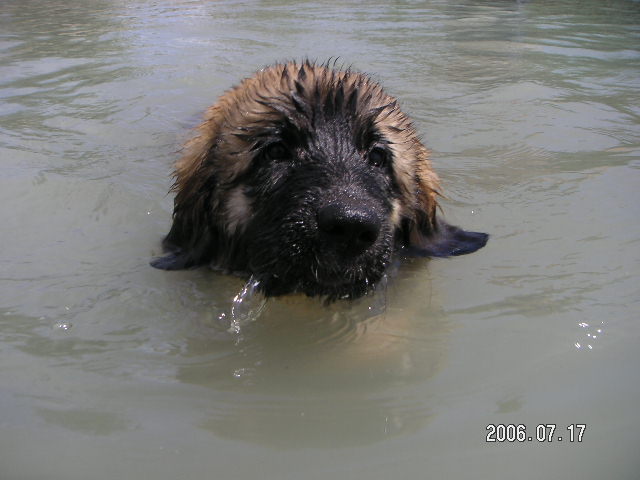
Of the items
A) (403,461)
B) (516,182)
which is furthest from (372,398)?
(516,182)

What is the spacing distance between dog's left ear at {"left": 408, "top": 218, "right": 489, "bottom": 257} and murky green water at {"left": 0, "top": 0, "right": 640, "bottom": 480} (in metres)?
0.07

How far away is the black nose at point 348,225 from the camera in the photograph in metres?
2.86

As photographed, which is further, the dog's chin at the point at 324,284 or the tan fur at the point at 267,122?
the tan fur at the point at 267,122

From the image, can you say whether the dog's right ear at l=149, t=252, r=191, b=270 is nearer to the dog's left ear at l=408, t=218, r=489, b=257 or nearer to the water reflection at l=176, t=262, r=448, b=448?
the water reflection at l=176, t=262, r=448, b=448

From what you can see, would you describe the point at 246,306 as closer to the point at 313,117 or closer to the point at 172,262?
the point at 172,262

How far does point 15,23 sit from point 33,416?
11.1 m

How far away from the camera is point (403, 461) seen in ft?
7.82

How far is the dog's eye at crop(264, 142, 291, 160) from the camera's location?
337 centimetres
